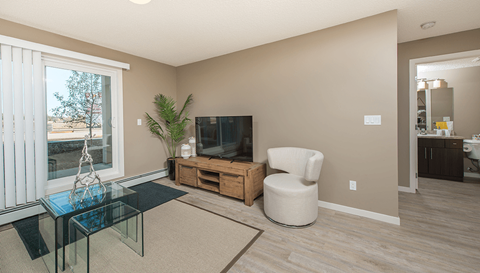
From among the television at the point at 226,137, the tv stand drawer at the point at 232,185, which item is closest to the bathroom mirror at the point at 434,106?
the television at the point at 226,137

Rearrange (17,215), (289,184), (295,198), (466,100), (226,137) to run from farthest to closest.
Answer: (466,100), (226,137), (17,215), (289,184), (295,198)

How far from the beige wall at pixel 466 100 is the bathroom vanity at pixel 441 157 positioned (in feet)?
1.85

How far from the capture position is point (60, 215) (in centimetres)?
158

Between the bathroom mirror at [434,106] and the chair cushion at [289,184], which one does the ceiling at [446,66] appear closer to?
the bathroom mirror at [434,106]

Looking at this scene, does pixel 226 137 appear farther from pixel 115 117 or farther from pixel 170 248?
pixel 115 117

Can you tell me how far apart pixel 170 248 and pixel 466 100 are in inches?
237

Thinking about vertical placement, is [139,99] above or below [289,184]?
above

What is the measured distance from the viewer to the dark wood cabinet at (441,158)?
3.72 m

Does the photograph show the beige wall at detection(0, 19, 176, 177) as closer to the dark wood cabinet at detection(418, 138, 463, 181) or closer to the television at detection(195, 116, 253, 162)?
the television at detection(195, 116, 253, 162)

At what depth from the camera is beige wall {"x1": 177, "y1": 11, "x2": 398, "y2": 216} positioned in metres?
2.31

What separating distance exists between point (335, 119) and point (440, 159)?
9.71ft

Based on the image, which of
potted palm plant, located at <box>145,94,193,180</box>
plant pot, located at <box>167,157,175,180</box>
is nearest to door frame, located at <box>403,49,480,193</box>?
potted palm plant, located at <box>145,94,193,180</box>

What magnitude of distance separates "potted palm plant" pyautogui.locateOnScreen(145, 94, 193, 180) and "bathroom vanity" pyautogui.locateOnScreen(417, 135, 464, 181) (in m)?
4.78

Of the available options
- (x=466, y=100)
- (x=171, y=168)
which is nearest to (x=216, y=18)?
(x=171, y=168)
